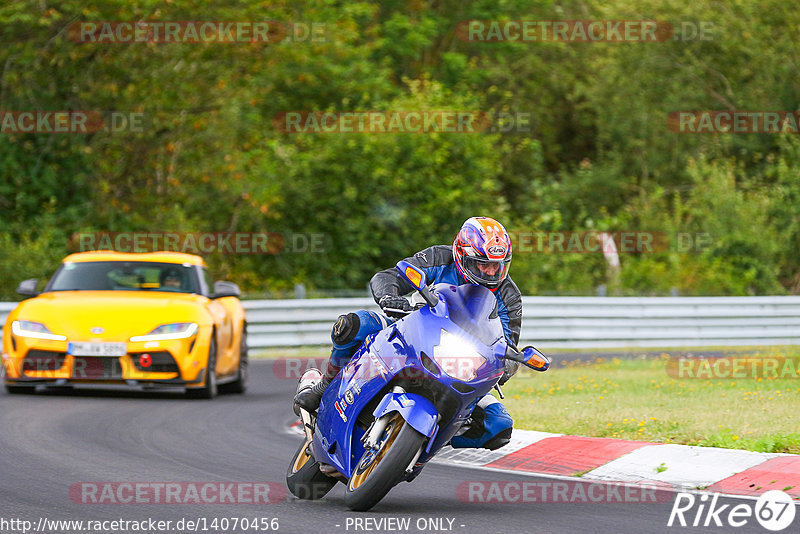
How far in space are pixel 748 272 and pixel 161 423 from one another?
2111 centimetres

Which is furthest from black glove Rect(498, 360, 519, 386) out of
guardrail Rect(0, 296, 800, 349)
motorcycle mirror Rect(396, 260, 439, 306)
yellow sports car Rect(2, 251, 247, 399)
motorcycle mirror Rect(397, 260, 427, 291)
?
guardrail Rect(0, 296, 800, 349)

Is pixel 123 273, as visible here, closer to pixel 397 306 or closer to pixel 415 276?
pixel 397 306

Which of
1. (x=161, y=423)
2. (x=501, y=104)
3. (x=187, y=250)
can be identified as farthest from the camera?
(x=501, y=104)

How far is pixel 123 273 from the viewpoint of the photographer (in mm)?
15883

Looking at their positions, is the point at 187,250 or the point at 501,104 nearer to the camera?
the point at 187,250

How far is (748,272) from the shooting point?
30953 mm

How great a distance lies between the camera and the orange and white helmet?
725cm

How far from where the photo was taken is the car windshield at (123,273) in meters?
15.4

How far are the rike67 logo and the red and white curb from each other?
21 cm

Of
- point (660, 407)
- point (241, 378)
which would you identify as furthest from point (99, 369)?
point (660, 407)

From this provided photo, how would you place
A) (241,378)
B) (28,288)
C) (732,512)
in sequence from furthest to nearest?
(241,378) < (28,288) < (732,512)

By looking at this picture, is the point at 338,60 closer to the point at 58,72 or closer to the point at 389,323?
the point at 58,72

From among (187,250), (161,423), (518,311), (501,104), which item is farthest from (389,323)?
(501,104)

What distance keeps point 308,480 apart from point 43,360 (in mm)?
6720
